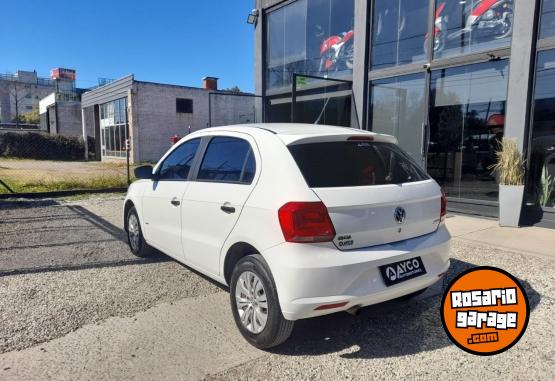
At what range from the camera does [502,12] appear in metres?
7.66

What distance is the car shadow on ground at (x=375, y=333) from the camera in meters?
3.01

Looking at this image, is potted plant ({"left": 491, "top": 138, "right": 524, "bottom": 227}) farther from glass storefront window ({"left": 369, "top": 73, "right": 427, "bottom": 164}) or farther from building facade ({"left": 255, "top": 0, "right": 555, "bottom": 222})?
glass storefront window ({"left": 369, "top": 73, "right": 427, "bottom": 164})

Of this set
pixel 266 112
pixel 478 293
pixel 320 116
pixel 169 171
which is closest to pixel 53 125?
pixel 266 112

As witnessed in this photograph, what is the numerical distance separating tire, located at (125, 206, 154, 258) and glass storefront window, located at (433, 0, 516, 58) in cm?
724

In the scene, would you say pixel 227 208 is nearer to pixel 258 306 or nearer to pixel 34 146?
pixel 258 306

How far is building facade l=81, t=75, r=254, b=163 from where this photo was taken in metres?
25.7

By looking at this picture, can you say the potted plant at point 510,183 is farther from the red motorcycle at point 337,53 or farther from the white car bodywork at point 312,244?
the red motorcycle at point 337,53

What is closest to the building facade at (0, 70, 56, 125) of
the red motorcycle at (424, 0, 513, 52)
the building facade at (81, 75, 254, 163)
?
the building facade at (81, 75, 254, 163)

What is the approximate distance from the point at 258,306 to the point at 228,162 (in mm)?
1287

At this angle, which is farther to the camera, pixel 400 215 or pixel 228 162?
pixel 228 162

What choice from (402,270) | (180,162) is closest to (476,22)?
(180,162)

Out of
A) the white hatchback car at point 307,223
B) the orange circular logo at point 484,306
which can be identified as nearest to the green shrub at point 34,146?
the white hatchback car at point 307,223

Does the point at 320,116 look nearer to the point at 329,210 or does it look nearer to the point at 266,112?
the point at 266,112

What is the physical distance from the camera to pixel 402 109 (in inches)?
376
